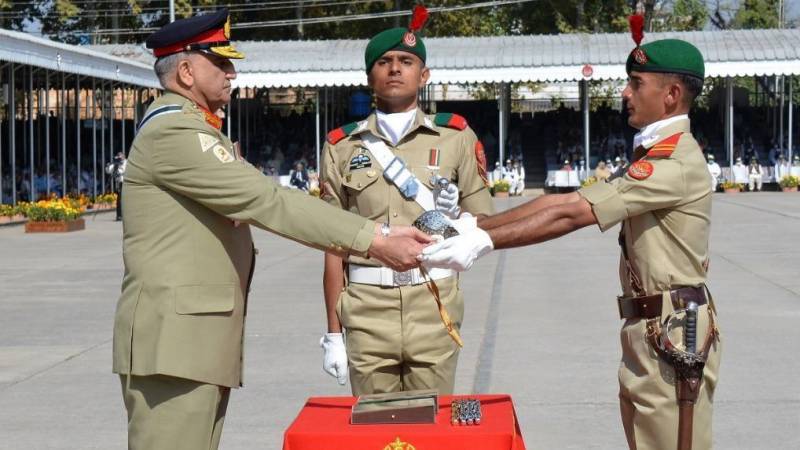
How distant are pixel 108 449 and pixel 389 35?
3011mm

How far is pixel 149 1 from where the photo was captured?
54.5 m

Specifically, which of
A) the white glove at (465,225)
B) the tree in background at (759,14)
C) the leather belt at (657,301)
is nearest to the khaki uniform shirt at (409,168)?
the white glove at (465,225)

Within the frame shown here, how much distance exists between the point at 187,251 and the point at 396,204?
4.31 feet

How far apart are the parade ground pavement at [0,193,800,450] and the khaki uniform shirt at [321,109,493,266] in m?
2.17

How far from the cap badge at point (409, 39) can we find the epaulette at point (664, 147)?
3.99ft

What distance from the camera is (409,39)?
198 inches

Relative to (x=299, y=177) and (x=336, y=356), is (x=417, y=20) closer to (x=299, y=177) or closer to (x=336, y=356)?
(x=336, y=356)

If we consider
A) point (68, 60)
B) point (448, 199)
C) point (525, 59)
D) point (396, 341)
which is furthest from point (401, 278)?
point (525, 59)

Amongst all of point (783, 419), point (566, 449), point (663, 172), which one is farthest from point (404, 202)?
point (783, 419)

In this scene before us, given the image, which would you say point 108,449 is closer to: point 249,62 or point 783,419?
point 783,419

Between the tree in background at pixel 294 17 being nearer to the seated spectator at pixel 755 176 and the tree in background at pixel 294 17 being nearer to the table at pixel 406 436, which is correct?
the seated spectator at pixel 755 176

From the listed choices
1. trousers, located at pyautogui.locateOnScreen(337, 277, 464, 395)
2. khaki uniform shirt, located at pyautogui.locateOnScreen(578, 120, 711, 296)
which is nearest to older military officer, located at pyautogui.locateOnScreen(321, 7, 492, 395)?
trousers, located at pyautogui.locateOnScreen(337, 277, 464, 395)

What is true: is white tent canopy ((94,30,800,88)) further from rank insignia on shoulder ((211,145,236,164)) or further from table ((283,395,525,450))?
table ((283,395,525,450))

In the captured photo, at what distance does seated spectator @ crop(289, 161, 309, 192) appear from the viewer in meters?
38.9
